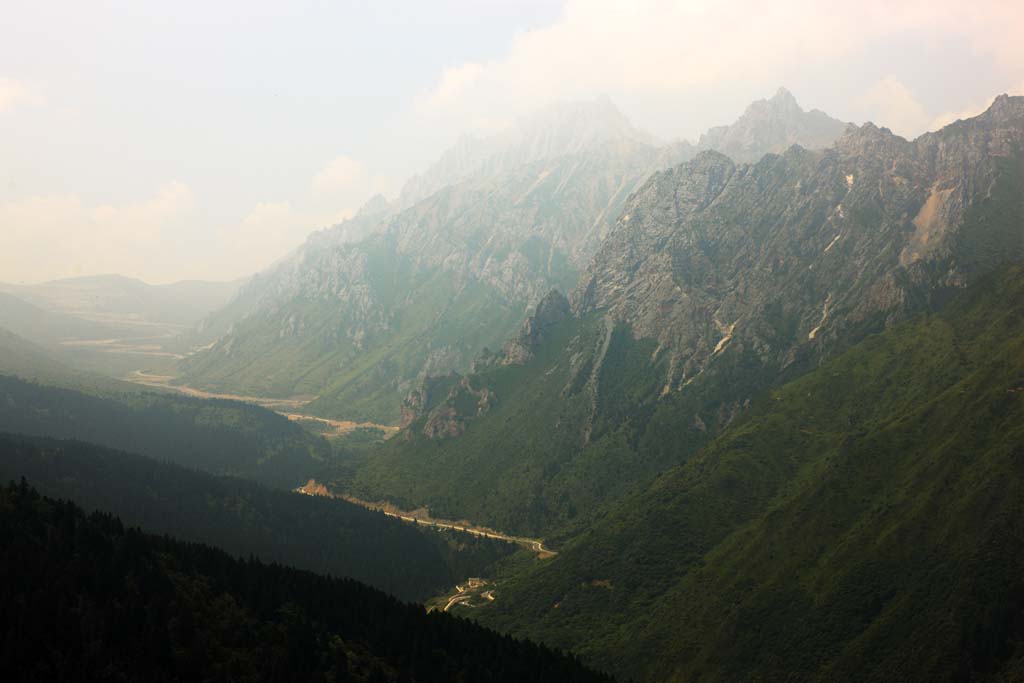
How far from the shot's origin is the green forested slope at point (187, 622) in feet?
440

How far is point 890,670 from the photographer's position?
187m

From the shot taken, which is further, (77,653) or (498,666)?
(498,666)

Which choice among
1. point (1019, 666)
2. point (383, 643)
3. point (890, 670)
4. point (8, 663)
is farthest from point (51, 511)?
point (1019, 666)

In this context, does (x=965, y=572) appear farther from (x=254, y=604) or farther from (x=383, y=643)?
(x=254, y=604)

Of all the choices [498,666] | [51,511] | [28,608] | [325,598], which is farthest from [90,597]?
[498,666]

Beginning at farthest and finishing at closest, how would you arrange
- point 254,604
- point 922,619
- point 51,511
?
point 922,619 → point 51,511 → point 254,604

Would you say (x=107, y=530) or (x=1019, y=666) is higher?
(x=107, y=530)

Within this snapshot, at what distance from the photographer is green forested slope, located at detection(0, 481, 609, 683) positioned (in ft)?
440

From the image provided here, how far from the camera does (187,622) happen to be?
5950 inches

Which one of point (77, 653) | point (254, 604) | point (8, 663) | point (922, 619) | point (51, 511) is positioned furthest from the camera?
point (922, 619)

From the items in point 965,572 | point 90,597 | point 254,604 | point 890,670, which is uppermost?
point 90,597

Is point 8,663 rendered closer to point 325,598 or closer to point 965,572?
point 325,598

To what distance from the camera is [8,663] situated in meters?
122

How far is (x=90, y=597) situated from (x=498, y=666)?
288 ft
